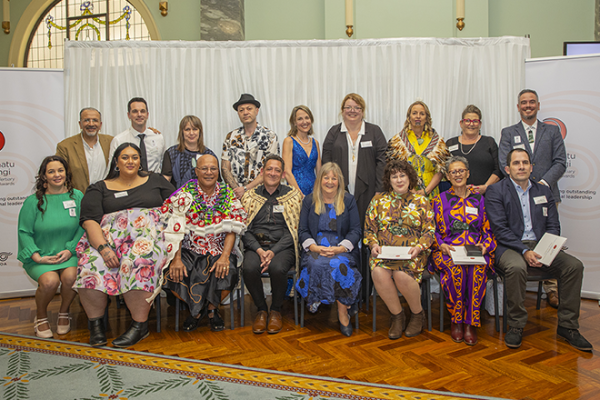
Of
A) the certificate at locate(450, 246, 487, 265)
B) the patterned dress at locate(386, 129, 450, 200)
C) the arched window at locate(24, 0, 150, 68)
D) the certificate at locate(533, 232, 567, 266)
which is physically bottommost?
the certificate at locate(450, 246, 487, 265)

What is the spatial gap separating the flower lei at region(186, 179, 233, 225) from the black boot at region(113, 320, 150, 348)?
888 mm

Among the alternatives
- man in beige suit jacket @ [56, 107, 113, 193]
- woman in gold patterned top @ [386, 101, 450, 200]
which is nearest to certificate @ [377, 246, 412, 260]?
woman in gold patterned top @ [386, 101, 450, 200]

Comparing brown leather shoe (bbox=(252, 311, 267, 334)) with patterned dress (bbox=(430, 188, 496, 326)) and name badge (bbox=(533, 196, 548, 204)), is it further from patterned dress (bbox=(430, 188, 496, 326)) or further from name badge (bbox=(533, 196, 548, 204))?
name badge (bbox=(533, 196, 548, 204))

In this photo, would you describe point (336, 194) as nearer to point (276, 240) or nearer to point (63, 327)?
point (276, 240)

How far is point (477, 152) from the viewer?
386cm

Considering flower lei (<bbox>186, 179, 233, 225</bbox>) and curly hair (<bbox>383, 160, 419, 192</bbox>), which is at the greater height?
curly hair (<bbox>383, 160, 419, 192</bbox>)

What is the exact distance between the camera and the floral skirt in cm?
296

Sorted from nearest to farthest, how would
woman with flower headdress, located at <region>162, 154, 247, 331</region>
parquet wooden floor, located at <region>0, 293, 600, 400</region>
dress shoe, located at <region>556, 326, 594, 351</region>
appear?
parquet wooden floor, located at <region>0, 293, 600, 400</region> < dress shoe, located at <region>556, 326, 594, 351</region> < woman with flower headdress, located at <region>162, 154, 247, 331</region>

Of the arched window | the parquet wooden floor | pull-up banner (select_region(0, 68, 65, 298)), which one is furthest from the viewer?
the arched window

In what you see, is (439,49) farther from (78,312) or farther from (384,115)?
(78,312)

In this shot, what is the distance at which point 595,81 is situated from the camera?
3.95 meters

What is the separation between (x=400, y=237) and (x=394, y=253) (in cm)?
20

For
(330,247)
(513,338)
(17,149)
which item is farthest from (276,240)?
(17,149)

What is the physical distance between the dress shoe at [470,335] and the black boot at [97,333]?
2.57 m
